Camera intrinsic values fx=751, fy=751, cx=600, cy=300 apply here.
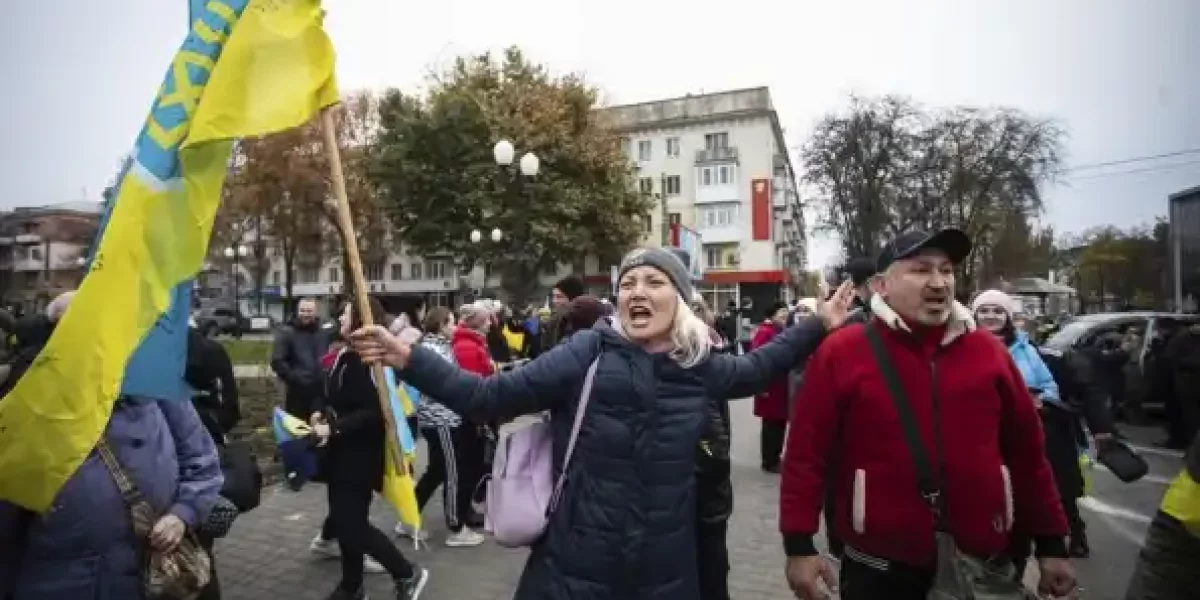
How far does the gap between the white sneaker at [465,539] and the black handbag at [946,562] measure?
14.0 ft

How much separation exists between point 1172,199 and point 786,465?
48.8 ft

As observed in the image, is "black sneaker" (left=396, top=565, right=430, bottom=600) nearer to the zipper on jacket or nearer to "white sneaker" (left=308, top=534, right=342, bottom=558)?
"white sneaker" (left=308, top=534, right=342, bottom=558)

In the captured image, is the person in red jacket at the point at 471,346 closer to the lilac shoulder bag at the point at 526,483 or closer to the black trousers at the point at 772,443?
the black trousers at the point at 772,443

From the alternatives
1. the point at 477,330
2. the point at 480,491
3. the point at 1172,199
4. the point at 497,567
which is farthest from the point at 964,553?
the point at 1172,199

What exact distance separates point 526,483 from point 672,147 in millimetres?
51405

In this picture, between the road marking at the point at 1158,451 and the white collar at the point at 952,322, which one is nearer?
the white collar at the point at 952,322

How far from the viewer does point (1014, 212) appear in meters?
34.6

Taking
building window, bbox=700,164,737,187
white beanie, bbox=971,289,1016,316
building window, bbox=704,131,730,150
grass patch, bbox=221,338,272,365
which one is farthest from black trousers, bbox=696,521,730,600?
building window, bbox=704,131,730,150

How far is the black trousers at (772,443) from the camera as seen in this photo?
28.6ft

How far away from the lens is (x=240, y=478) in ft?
11.4

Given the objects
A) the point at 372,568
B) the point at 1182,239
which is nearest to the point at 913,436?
the point at 372,568

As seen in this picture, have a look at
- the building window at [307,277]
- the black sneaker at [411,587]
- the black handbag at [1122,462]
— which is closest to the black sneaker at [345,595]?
the black sneaker at [411,587]

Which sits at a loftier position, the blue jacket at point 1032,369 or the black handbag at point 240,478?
the blue jacket at point 1032,369

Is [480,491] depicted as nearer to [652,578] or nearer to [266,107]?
[652,578]
